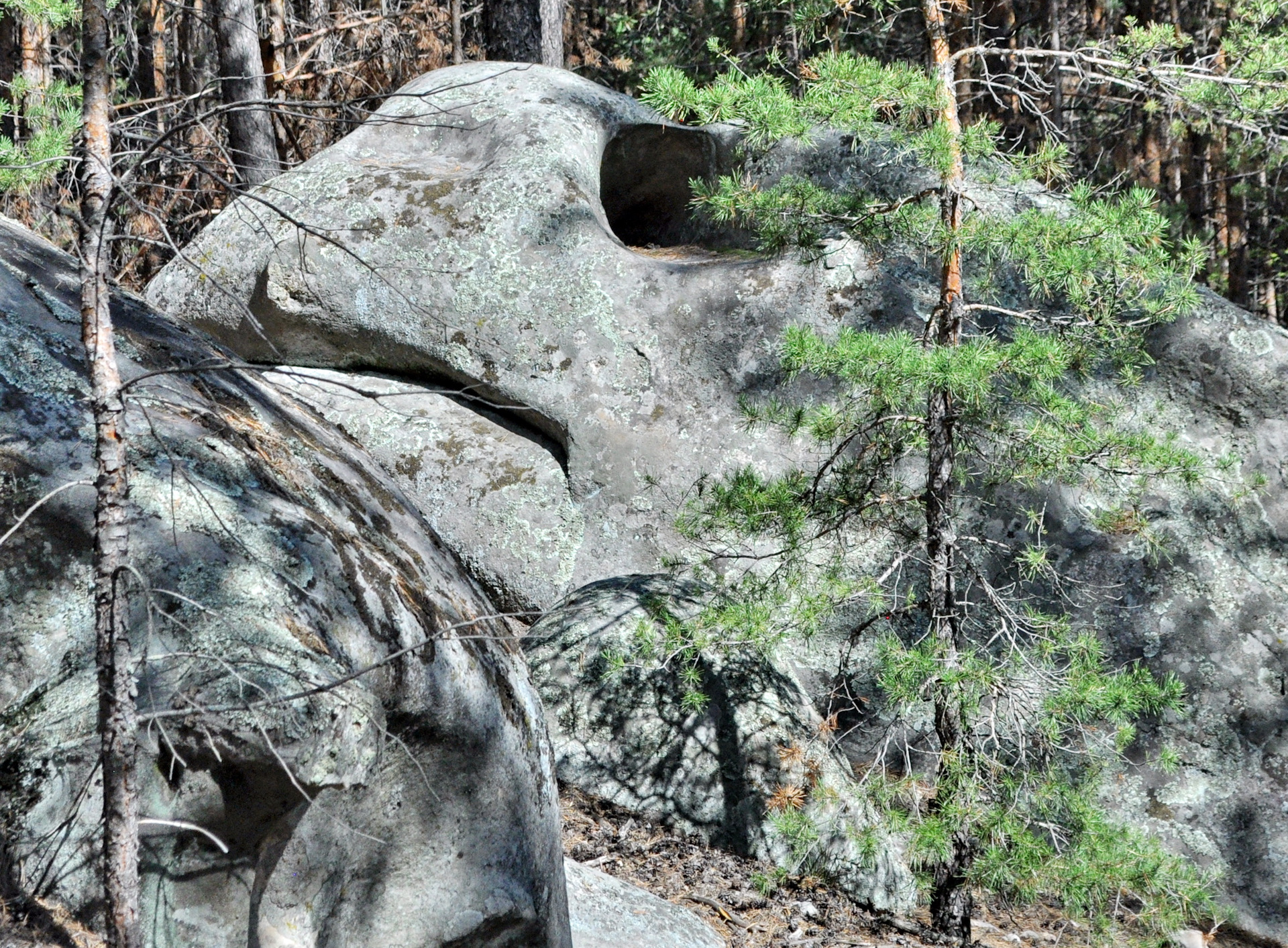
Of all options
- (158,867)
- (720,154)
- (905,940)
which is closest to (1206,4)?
(720,154)

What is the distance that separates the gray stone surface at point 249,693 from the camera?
2176mm

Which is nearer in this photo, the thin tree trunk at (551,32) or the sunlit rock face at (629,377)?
the sunlit rock face at (629,377)

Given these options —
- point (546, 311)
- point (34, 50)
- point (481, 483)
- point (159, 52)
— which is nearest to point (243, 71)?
point (34, 50)

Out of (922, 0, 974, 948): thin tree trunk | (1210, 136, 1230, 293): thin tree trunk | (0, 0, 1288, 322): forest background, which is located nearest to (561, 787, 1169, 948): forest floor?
(922, 0, 974, 948): thin tree trunk

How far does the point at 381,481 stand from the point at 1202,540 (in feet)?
13.4

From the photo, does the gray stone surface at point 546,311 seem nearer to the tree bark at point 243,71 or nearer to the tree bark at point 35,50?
the tree bark at point 243,71

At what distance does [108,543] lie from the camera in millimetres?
1940

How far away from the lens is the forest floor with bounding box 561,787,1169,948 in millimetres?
3988

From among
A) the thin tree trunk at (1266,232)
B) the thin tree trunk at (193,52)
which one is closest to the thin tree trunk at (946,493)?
the thin tree trunk at (193,52)

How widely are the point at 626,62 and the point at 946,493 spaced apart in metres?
11.4

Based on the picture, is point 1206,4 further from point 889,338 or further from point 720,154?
point 889,338

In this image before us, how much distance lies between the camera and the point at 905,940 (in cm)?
402

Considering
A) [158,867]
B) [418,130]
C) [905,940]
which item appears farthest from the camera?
[418,130]

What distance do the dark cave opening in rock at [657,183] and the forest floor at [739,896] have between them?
4.15 m
